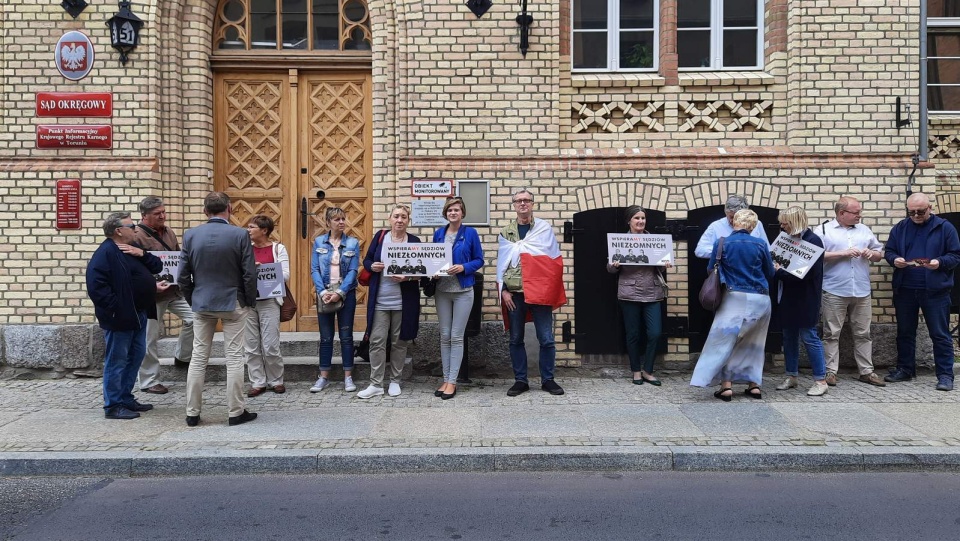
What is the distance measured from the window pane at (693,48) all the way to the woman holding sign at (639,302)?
7.11 feet

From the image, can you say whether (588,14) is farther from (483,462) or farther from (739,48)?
(483,462)

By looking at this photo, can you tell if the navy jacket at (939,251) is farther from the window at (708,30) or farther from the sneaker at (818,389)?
the window at (708,30)

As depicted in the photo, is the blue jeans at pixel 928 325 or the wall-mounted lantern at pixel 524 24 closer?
the blue jeans at pixel 928 325

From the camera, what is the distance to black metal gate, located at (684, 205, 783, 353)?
27.4 ft

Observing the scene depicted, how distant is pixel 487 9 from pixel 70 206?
5.13 metres

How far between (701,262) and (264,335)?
15.7 ft

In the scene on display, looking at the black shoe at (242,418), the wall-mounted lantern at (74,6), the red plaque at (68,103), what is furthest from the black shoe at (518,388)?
the wall-mounted lantern at (74,6)

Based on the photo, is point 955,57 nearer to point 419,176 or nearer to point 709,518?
point 419,176

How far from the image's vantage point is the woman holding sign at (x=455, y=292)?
23.7 feet

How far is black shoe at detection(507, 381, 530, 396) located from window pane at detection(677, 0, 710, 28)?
4627 millimetres

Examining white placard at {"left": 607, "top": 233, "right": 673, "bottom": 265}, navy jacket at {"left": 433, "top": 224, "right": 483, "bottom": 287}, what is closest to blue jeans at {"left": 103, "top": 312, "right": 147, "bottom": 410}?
navy jacket at {"left": 433, "top": 224, "right": 483, "bottom": 287}

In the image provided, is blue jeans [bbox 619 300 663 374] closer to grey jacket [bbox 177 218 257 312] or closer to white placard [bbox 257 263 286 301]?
white placard [bbox 257 263 286 301]

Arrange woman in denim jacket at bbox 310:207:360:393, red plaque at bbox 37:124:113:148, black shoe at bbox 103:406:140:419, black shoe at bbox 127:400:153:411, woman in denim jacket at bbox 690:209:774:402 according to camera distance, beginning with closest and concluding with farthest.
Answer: black shoe at bbox 103:406:140:419
black shoe at bbox 127:400:153:411
woman in denim jacket at bbox 690:209:774:402
woman in denim jacket at bbox 310:207:360:393
red plaque at bbox 37:124:113:148

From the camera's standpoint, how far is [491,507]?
4.59 meters
